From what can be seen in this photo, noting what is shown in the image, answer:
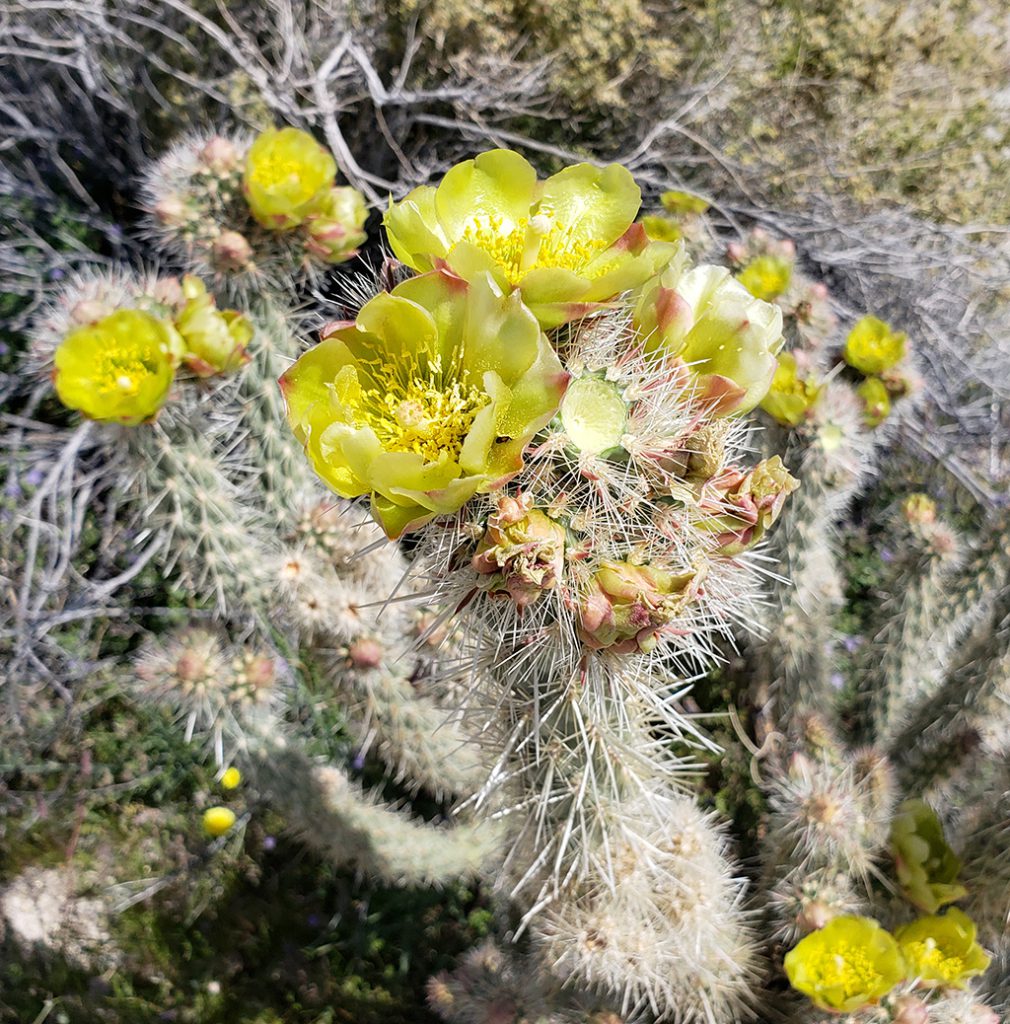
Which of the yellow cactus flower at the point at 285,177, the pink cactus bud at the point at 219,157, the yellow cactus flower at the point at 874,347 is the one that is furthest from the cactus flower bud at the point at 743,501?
the pink cactus bud at the point at 219,157

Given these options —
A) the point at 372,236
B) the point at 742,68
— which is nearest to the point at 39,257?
the point at 372,236

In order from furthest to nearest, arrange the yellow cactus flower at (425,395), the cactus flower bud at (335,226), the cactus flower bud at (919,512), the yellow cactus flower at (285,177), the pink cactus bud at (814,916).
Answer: the cactus flower bud at (919,512) < the cactus flower bud at (335,226) < the yellow cactus flower at (285,177) < the pink cactus bud at (814,916) < the yellow cactus flower at (425,395)

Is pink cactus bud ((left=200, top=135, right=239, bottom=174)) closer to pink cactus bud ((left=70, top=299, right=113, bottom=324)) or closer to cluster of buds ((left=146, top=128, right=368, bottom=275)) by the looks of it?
cluster of buds ((left=146, top=128, right=368, bottom=275))

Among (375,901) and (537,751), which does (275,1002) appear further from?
(537,751)

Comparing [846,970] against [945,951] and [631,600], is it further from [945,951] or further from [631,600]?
[631,600]

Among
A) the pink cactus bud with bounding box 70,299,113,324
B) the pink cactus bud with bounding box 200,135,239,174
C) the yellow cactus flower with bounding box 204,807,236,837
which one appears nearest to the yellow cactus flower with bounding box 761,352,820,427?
the pink cactus bud with bounding box 200,135,239,174

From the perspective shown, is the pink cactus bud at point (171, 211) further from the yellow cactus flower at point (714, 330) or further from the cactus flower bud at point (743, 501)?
the cactus flower bud at point (743, 501)
